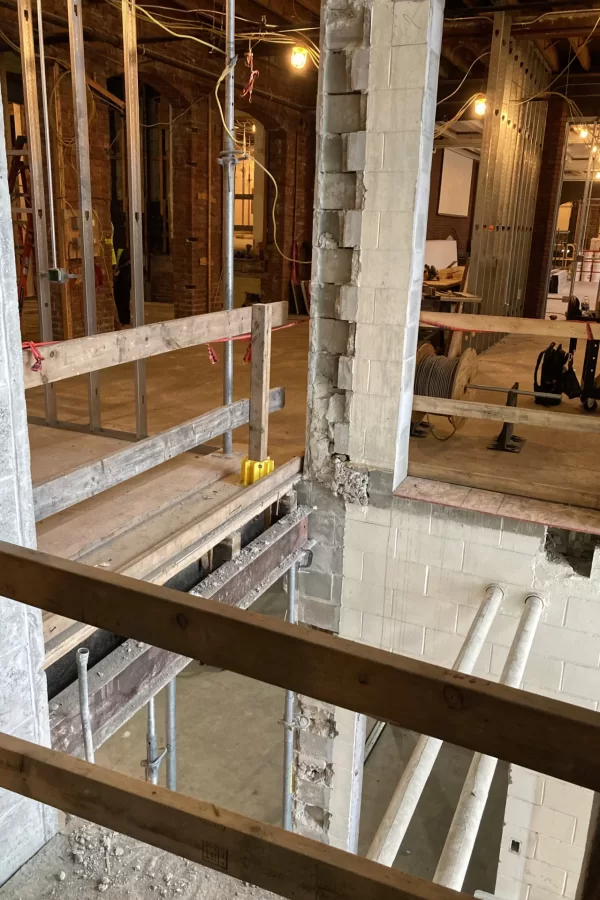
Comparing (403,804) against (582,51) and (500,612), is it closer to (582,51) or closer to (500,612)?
(500,612)

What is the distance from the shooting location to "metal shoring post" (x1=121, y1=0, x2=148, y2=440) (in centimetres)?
413

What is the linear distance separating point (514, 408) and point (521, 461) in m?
0.90

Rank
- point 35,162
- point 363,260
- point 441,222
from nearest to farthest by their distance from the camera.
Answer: point 363,260 → point 35,162 → point 441,222

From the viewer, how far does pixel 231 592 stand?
371 cm

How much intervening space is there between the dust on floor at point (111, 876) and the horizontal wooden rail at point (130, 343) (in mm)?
1460

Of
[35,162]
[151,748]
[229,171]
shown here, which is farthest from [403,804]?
[35,162]

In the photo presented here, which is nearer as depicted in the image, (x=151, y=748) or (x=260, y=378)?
(x=260, y=378)

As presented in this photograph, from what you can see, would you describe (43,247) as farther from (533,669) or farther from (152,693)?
(533,669)

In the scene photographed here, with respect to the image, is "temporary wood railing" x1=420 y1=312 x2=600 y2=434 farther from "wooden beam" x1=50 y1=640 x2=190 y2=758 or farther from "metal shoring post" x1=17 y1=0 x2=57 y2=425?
"metal shoring post" x1=17 y1=0 x2=57 y2=425

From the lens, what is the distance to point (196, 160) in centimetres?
1060

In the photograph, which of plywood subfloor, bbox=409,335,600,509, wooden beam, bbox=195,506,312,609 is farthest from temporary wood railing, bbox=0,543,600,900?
plywood subfloor, bbox=409,335,600,509

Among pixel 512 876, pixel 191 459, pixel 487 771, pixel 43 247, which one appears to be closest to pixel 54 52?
pixel 43 247

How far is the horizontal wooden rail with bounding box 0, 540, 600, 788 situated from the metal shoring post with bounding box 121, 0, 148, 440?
3.25 meters

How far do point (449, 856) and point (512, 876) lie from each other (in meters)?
2.34
